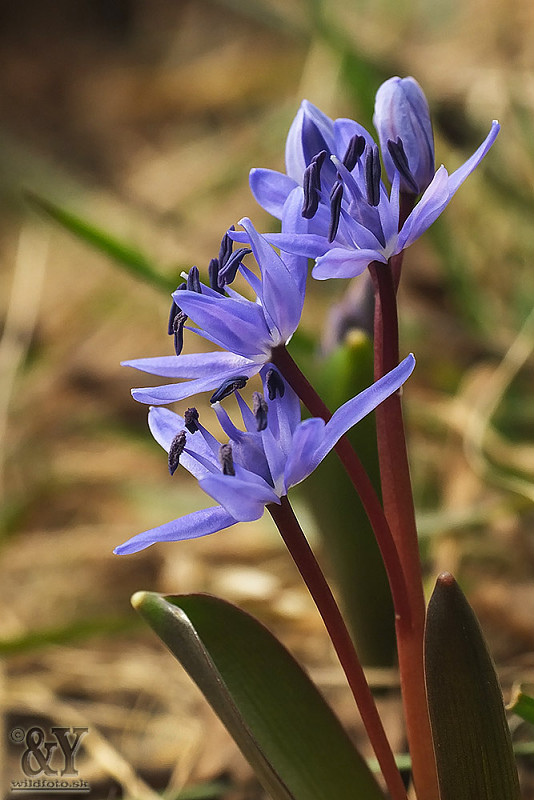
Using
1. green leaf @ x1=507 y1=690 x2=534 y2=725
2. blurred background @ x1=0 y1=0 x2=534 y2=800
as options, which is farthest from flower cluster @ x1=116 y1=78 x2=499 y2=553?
blurred background @ x1=0 y1=0 x2=534 y2=800

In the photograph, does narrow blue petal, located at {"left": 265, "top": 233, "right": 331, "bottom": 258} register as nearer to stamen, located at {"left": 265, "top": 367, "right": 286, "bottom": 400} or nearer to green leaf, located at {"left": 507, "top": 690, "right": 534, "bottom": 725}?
stamen, located at {"left": 265, "top": 367, "right": 286, "bottom": 400}

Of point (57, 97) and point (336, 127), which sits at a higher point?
point (57, 97)

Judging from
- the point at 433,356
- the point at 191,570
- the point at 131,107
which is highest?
the point at 131,107

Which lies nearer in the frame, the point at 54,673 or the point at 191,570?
the point at 54,673

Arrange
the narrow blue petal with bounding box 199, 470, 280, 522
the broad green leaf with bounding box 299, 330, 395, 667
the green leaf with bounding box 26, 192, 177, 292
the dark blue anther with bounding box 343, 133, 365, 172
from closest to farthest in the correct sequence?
1. the narrow blue petal with bounding box 199, 470, 280, 522
2. the dark blue anther with bounding box 343, 133, 365, 172
3. the broad green leaf with bounding box 299, 330, 395, 667
4. the green leaf with bounding box 26, 192, 177, 292

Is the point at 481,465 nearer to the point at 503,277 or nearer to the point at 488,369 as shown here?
the point at 488,369

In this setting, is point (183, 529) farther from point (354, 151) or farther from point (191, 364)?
point (354, 151)

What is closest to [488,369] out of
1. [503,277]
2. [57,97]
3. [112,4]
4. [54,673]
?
[503,277]
